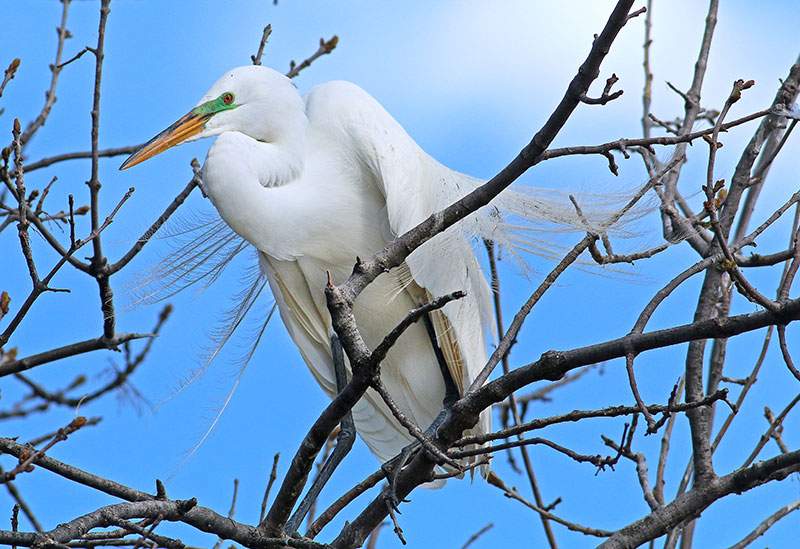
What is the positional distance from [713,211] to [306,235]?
203 centimetres

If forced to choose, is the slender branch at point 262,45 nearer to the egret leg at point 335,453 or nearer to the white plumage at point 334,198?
the white plumage at point 334,198

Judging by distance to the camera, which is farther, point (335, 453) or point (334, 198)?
point (334, 198)

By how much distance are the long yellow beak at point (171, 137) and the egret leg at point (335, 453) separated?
3.45 feet

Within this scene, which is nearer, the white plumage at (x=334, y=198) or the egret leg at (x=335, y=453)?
the egret leg at (x=335, y=453)

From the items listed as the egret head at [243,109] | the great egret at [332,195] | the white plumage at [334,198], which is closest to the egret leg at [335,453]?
the great egret at [332,195]

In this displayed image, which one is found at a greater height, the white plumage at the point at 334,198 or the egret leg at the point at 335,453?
the white plumage at the point at 334,198

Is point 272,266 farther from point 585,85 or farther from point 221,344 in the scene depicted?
point 585,85

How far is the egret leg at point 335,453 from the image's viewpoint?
→ 3129 mm

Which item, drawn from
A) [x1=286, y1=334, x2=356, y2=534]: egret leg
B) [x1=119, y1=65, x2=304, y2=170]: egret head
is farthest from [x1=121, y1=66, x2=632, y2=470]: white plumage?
[x1=286, y1=334, x2=356, y2=534]: egret leg

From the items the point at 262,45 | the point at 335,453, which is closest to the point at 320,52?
the point at 262,45

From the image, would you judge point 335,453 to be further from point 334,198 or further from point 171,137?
point 171,137

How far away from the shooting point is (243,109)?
3.52m

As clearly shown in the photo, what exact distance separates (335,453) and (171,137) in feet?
4.69

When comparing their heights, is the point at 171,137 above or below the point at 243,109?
below
